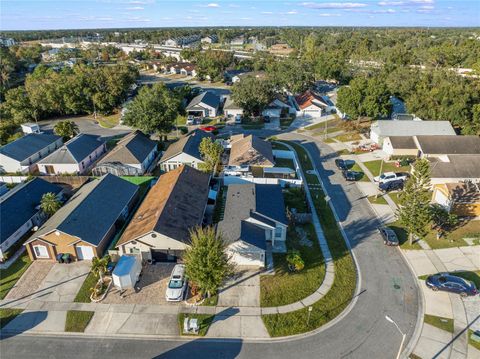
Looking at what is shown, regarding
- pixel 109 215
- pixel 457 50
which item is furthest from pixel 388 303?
pixel 457 50

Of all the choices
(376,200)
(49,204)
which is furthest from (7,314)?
(376,200)

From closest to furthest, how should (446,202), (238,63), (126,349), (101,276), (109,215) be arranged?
(126,349) → (101,276) → (109,215) → (446,202) → (238,63)

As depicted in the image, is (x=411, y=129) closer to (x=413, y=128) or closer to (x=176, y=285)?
(x=413, y=128)

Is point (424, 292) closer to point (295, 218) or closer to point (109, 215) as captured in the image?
point (295, 218)

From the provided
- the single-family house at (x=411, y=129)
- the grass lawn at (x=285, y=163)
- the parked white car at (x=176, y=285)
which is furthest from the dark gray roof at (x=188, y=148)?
the single-family house at (x=411, y=129)

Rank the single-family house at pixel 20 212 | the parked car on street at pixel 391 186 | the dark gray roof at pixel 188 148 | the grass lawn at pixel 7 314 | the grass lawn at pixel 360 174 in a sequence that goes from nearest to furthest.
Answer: the grass lawn at pixel 7 314, the single-family house at pixel 20 212, the parked car on street at pixel 391 186, the grass lawn at pixel 360 174, the dark gray roof at pixel 188 148

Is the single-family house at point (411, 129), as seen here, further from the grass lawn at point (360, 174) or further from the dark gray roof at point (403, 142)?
the grass lawn at point (360, 174)
